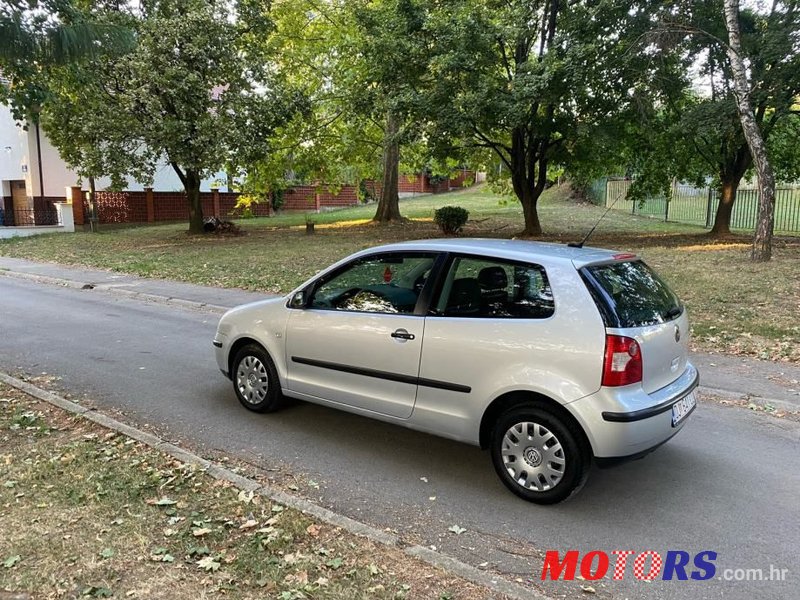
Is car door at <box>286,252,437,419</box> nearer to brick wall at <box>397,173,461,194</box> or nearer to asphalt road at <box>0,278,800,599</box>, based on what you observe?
asphalt road at <box>0,278,800,599</box>

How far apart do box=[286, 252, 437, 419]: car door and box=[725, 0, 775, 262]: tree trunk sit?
34.9ft

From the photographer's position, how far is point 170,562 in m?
3.09

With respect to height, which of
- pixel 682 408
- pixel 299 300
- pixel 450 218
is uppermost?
pixel 450 218

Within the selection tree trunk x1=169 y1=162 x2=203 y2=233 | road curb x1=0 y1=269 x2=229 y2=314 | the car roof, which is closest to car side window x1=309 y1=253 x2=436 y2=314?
the car roof

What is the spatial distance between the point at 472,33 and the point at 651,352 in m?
14.0

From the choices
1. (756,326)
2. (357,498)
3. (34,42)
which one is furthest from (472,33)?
(357,498)

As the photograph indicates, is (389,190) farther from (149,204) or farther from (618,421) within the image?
(618,421)

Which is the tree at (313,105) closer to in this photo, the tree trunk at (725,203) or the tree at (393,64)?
the tree at (393,64)

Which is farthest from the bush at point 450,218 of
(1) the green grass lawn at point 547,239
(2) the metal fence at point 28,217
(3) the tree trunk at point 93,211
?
(2) the metal fence at point 28,217

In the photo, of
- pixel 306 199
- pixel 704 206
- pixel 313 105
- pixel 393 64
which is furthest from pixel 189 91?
pixel 704 206

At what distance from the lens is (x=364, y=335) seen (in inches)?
179

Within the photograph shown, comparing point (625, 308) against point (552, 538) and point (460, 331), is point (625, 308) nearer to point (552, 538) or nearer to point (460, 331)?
point (460, 331)

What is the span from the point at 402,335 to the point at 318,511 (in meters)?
1.34

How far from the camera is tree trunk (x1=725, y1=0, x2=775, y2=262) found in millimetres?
11953
